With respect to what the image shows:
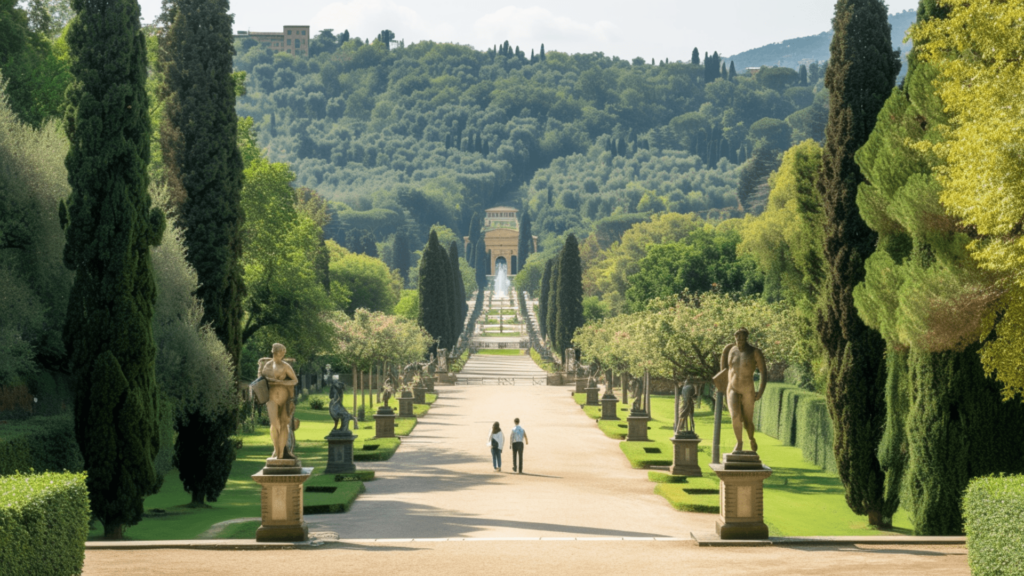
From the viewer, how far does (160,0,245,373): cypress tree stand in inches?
953

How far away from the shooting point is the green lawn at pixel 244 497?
1912cm

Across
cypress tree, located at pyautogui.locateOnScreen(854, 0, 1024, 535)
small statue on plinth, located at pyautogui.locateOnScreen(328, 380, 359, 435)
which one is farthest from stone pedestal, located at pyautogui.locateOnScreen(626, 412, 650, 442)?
cypress tree, located at pyautogui.locateOnScreen(854, 0, 1024, 535)

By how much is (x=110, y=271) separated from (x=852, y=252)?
1464 cm

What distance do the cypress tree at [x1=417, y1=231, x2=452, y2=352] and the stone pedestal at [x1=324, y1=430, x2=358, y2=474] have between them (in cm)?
5228

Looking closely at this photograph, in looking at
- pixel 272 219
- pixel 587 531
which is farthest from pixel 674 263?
pixel 587 531

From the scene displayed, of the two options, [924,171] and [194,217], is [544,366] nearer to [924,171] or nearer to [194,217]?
[194,217]

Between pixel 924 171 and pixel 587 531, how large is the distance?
8780mm

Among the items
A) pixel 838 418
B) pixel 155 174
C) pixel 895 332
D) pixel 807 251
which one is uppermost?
pixel 155 174

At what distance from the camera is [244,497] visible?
82.1 feet

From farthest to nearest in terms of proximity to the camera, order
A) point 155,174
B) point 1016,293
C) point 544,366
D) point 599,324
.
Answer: point 544,366
point 599,324
point 155,174
point 1016,293

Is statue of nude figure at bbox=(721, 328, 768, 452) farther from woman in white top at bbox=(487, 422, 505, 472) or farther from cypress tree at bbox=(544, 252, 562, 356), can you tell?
cypress tree at bbox=(544, 252, 562, 356)

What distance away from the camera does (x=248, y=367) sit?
121 ft

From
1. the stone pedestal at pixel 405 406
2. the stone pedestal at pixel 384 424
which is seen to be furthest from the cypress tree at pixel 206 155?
the stone pedestal at pixel 405 406

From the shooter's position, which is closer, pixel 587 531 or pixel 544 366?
pixel 587 531
